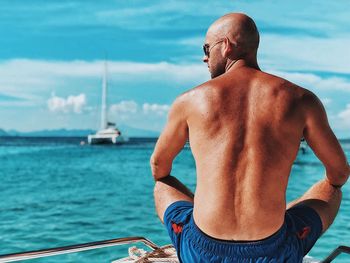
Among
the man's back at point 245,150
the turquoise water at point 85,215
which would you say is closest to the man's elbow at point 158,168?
the man's back at point 245,150

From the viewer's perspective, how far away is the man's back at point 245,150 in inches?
68.1

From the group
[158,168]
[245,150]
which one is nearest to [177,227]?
[158,168]

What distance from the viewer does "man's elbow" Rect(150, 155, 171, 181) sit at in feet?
6.82

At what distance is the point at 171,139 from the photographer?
6.48 ft

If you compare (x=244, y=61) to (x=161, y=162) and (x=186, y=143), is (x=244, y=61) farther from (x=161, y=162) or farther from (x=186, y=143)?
(x=161, y=162)

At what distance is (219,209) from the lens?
176 cm

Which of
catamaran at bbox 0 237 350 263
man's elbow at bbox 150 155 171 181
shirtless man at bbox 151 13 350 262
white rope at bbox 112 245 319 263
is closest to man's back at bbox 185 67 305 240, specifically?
shirtless man at bbox 151 13 350 262

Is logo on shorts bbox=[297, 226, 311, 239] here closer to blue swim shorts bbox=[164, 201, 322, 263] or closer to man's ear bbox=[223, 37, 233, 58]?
blue swim shorts bbox=[164, 201, 322, 263]

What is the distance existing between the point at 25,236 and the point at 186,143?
898 cm

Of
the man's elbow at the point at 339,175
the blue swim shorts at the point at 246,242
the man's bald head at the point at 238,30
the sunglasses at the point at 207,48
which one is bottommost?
the blue swim shorts at the point at 246,242

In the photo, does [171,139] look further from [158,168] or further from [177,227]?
[177,227]

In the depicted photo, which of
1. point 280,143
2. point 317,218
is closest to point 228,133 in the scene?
point 280,143

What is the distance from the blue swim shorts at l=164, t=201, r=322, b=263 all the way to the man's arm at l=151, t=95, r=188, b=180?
16 centimetres

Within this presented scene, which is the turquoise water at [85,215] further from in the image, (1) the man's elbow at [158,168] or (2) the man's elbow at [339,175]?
(1) the man's elbow at [158,168]
